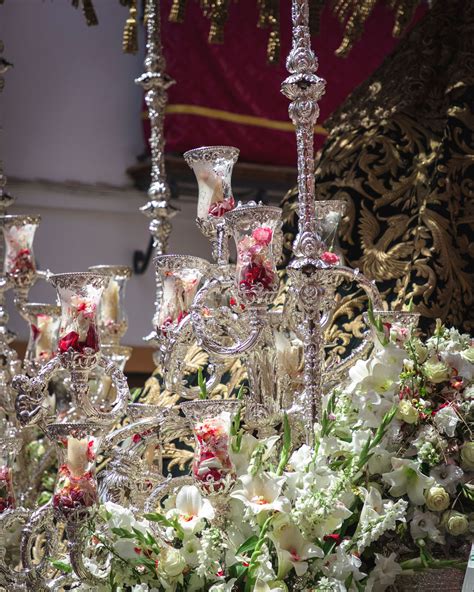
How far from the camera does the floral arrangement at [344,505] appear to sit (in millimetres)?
1387

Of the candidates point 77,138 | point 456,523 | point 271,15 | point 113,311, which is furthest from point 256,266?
point 77,138

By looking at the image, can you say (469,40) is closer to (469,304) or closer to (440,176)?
(440,176)

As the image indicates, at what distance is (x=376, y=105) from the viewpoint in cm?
248

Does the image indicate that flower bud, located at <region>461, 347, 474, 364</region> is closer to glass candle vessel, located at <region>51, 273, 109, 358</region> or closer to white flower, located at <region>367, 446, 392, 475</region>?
white flower, located at <region>367, 446, 392, 475</region>

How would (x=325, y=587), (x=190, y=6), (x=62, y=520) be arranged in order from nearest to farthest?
1. (x=325, y=587)
2. (x=62, y=520)
3. (x=190, y=6)

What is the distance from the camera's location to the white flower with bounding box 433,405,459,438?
1454 millimetres

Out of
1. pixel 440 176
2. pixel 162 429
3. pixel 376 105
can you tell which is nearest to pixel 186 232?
pixel 376 105

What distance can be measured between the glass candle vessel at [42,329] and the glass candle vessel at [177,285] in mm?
490

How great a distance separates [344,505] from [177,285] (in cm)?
57

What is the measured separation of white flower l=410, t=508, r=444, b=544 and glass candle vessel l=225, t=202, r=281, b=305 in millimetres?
348

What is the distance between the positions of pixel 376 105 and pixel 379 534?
1.27m

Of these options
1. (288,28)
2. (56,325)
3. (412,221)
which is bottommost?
(56,325)

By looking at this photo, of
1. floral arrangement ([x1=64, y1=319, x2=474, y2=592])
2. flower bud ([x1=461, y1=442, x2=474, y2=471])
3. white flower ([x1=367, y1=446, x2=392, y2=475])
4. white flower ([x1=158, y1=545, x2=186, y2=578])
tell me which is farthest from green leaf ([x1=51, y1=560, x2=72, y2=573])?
flower bud ([x1=461, y1=442, x2=474, y2=471])

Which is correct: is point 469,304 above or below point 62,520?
above
